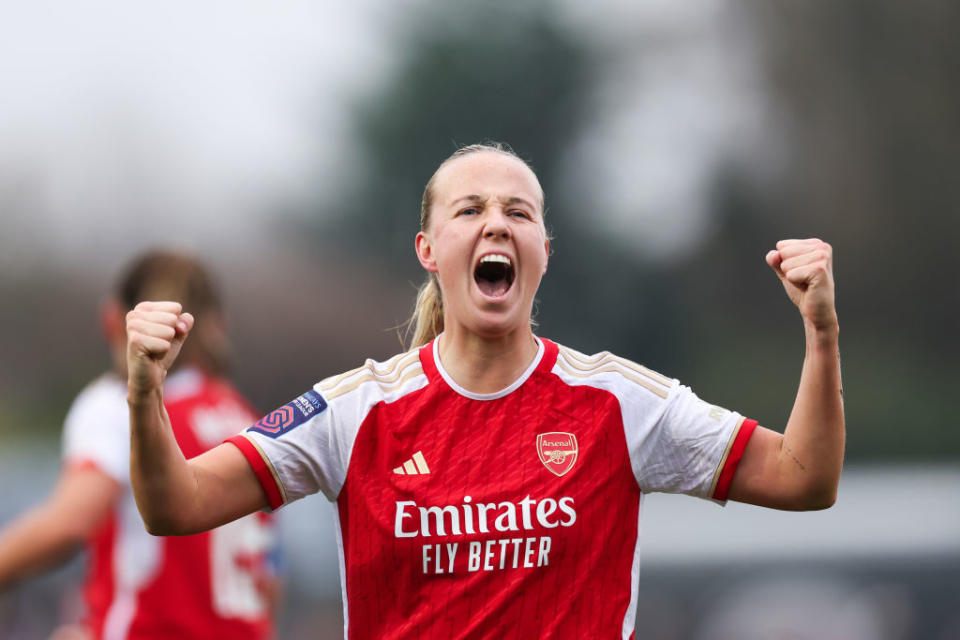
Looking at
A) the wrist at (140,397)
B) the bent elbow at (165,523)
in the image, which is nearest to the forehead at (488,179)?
the wrist at (140,397)

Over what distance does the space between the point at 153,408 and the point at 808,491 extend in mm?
1409

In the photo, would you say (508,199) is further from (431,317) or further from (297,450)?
(297,450)

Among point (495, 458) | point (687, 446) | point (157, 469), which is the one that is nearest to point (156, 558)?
point (157, 469)

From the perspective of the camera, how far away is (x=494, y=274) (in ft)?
10.8

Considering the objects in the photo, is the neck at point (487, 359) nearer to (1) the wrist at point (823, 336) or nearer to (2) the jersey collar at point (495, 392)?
(2) the jersey collar at point (495, 392)

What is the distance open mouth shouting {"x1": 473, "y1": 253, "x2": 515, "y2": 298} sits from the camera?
301cm

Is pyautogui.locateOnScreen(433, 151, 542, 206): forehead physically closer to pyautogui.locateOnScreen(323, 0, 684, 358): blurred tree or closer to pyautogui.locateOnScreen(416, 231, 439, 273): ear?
pyautogui.locateOnScreen(416, 231, 439, 273): ear

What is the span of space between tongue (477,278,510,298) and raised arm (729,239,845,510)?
649 millimetres

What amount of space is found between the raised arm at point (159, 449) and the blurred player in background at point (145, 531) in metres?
1.24

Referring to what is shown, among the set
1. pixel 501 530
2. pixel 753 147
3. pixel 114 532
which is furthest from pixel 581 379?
pixel 753 147

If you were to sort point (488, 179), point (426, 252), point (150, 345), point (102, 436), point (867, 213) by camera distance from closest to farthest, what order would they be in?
point (150, 345) → point (488, 179) → point (426, 252) → point (102, 436) → point (867, 213)

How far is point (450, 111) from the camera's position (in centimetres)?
1995

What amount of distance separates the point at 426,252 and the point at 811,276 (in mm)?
994

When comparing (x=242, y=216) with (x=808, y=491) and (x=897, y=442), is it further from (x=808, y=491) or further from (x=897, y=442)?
(x=808, y=491)
